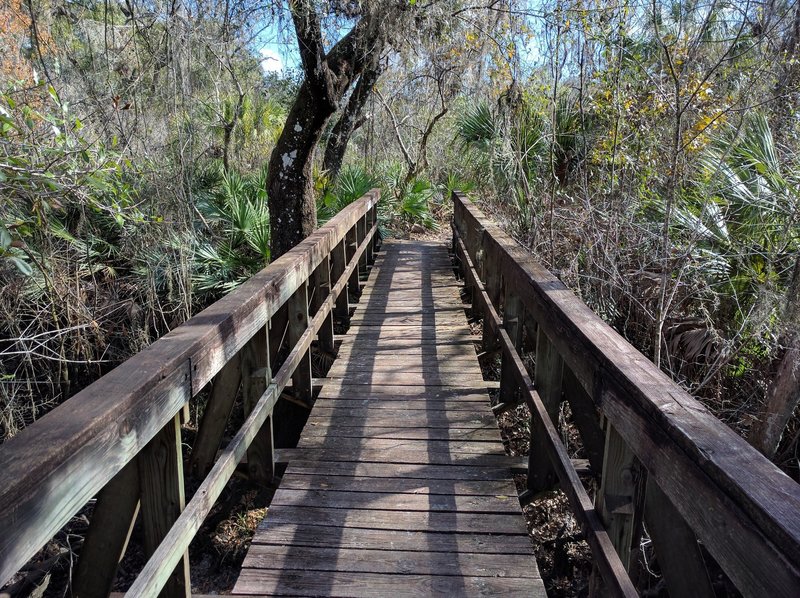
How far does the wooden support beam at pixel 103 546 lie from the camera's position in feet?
5.74


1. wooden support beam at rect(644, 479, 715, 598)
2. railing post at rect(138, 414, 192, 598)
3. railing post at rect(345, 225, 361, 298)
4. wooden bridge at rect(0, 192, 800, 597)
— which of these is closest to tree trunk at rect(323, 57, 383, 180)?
railing post at rect(345, 225, 361, 298)

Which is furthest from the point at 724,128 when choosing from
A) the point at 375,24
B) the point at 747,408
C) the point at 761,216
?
the point at 375,24

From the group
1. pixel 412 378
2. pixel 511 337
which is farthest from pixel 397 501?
pixel 412 378

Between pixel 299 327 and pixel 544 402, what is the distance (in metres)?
1.67

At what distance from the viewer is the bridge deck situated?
7.86 feet

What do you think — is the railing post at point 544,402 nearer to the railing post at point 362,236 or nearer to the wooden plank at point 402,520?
the wooden plank at point 402,520

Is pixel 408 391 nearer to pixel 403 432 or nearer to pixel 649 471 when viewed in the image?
pixel 403 432

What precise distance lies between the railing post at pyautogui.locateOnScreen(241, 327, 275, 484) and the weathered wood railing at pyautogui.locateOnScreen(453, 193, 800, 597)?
4.13 feet

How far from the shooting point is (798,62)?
15.9 feet

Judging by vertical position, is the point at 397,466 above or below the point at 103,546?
below

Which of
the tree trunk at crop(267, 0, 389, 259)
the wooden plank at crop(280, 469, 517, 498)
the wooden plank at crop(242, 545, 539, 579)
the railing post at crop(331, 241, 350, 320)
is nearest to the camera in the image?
the wooden plank at crop(242, 545, 539, 579)

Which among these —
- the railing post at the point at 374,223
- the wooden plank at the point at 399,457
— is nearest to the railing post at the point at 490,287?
the wooden plank at the point at 399,457

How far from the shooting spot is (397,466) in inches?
127

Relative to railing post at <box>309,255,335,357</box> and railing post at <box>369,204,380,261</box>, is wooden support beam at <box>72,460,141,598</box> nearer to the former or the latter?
railing post at <box>309,255,335,357</box>
